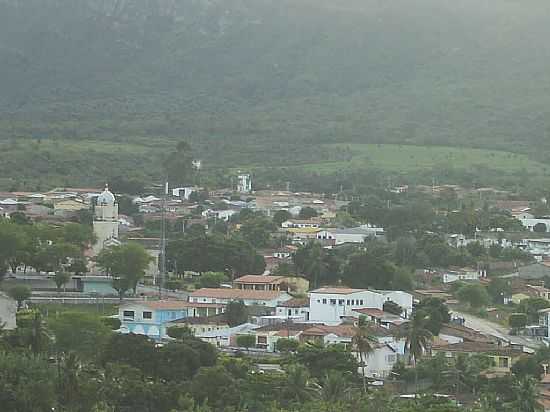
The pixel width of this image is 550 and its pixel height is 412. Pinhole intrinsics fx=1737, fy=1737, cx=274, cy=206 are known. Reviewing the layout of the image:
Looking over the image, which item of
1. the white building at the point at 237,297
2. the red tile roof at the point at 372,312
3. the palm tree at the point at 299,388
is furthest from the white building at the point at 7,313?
the red tile roof at the point at 372,312

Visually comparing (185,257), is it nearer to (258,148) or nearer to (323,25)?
(258,148)

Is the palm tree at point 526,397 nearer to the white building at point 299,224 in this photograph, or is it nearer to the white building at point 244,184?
the white building at point 299,224

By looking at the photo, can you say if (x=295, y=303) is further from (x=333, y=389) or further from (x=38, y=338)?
(x=333, y=389)

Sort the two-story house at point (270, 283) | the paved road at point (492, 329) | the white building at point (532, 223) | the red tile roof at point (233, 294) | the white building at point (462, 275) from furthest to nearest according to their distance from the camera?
the white building at point (532, 223) < the white building at point (462, 275) < the two-story house at point (270, 283) < the red tile roof at point (233, 294) < the paved road at point (492, 329)

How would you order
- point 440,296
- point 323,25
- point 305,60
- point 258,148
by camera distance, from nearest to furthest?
point 440,296 < point 258,148 < point 305,60 < point 323,25

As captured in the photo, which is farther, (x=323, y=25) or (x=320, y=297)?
(x=323, y=25)

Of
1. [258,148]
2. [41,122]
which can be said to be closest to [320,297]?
[258,148]
